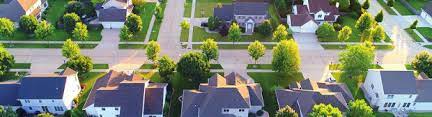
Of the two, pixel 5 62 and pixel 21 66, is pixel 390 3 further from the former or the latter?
pixel 5 62

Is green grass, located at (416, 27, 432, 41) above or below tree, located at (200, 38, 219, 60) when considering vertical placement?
above

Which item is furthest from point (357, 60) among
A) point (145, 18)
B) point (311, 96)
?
point (145, 18)

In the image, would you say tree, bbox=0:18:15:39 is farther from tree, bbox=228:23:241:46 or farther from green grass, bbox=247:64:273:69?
green grass, bbox=247:64:273:69

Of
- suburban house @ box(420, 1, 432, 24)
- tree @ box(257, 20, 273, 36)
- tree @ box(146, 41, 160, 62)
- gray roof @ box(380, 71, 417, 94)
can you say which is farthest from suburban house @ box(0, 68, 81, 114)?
suburban house @ box(420, 1, 432, 24)

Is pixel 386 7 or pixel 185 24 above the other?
pixel 386 7

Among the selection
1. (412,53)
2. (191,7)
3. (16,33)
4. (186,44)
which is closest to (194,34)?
(186,44)

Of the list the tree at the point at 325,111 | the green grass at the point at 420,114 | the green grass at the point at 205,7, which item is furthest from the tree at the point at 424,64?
the green grass at the point at 205,7
